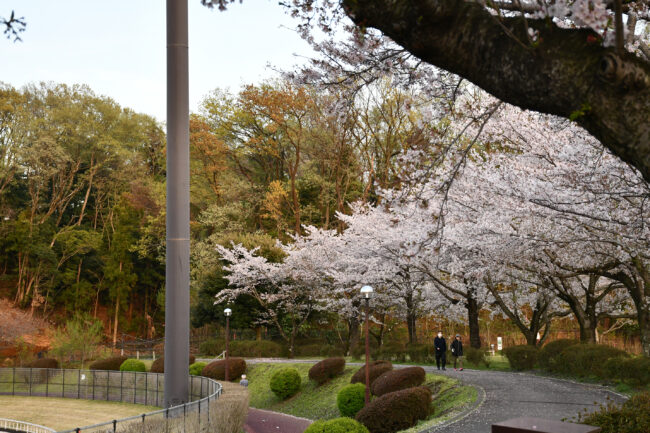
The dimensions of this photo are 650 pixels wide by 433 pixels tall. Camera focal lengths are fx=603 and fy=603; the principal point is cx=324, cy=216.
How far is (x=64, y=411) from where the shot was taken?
75.0 feet

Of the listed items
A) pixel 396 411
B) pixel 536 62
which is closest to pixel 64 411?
pixel 396 411

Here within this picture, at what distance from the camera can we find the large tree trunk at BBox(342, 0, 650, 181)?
3172 mm

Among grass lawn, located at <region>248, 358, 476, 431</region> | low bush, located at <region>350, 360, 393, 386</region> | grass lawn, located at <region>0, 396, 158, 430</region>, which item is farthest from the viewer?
grass lawn, located at <region>0, 396, 158, 430</region>

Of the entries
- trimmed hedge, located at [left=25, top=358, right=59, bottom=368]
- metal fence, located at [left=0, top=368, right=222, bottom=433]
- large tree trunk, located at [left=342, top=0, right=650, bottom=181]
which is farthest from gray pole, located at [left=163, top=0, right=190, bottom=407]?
trimmed hedge, located at [left=25, top=358, right=59, bottom=368]

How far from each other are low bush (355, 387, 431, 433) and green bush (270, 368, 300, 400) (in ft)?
32.6

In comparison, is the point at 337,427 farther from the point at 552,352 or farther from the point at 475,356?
the point at 475,356

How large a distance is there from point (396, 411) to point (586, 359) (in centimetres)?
688

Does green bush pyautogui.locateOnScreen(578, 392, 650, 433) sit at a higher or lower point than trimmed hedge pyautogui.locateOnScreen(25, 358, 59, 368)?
higher

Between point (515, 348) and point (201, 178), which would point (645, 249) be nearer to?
point (515, 348)

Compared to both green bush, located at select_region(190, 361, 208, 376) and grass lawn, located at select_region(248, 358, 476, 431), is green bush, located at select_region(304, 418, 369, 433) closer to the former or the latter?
grass lawn, located at select_region(248, 358, 476, 431)

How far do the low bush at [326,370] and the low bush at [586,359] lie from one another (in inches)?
313

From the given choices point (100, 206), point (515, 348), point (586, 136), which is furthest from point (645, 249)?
point (100, 206)

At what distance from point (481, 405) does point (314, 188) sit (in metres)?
29.7

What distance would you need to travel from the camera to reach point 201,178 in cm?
4778
